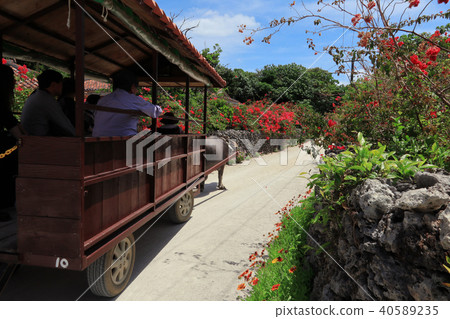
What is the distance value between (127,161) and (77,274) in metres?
1.53

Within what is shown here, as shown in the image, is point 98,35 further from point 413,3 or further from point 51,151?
point 413,3

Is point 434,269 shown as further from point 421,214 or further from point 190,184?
point 190,184

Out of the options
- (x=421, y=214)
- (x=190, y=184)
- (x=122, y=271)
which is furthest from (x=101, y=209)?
(x=190, y=184)

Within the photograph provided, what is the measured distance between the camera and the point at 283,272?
10.3 ft

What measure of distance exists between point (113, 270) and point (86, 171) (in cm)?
127

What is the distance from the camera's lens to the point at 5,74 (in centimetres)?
325

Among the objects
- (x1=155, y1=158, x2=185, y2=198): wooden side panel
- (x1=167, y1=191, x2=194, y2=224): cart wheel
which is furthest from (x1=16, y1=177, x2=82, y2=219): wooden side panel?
(x1=167, y1=191, x2=194, y2=224): cart wheel

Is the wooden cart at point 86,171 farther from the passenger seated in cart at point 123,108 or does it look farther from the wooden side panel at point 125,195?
the passenger seated in cart at point 123,108

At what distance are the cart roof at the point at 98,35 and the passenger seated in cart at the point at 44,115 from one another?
805 millimetres

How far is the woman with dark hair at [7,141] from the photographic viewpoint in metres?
3.21

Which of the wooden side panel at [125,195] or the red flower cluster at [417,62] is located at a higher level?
the red flower cluster at [417,62]

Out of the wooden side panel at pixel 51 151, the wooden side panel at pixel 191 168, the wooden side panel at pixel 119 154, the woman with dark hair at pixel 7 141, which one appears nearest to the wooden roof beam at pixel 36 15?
the woman with dark hair at pixel 7 141

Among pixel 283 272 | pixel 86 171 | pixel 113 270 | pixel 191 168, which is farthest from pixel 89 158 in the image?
pixel 191 168
